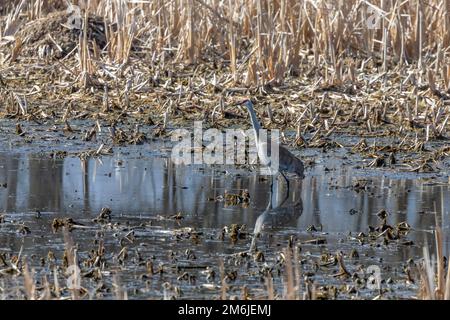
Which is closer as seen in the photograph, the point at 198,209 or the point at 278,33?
the point at 198,209

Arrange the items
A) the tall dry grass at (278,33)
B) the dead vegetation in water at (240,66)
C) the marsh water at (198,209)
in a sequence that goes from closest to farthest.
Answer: the marsh water at (198,209) < the dead vegetation in water at (240,66) < the tall dry grass at (278,33)

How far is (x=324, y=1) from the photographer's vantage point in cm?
1344

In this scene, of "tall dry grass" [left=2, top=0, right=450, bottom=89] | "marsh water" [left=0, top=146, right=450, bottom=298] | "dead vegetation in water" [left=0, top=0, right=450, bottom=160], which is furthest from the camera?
"tall dry grass" [left=2, top=0, right=450, bottom=89]

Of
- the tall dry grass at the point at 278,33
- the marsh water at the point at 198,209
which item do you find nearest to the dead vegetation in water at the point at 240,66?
the tall dry grass at the point at 278,33

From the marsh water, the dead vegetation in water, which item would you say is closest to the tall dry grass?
the dead vegetation in water

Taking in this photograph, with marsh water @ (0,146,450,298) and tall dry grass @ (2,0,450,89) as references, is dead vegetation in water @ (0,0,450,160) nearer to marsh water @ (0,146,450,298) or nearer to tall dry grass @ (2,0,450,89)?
tall dry grass @ (2,0,450,89)

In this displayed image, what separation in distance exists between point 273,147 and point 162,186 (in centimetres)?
106

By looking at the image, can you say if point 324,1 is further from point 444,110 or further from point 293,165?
point 293,165

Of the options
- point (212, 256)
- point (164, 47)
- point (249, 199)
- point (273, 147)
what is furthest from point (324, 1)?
point (212, 256)

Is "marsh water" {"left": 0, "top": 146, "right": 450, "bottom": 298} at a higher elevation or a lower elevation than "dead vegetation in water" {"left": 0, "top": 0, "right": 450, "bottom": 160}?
lower

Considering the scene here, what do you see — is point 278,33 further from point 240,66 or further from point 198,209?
point 198,209

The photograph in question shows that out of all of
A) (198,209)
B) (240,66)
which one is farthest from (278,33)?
(198,209)

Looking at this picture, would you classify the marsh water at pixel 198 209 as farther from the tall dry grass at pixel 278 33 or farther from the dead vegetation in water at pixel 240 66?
the tall dry grass at pixel 278 33

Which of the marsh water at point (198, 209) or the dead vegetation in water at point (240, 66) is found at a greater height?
the dead vegetation in water at point (240, 66)
